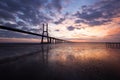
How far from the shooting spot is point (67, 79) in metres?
3.47

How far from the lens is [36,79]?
3.43 metres

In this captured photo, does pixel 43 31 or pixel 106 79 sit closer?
pixel 106 79

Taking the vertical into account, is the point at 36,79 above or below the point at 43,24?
below

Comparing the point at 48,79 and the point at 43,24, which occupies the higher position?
the point at 43,24

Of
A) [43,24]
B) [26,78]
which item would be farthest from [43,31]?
[26,78]

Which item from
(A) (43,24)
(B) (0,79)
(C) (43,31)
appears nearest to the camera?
(B) (0,79)

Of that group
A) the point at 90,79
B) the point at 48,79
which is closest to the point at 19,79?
the point at 48,79

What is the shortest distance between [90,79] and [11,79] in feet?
8.13

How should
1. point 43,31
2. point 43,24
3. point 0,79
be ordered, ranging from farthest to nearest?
point 43,24 → point 43,31 → point 0,79

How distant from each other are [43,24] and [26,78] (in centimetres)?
6061

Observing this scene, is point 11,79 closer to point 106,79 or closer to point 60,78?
point 60,78

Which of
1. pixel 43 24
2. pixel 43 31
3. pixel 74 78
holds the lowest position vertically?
pixel 74 78

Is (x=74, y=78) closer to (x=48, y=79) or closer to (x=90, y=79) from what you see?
(x=90, y=79)

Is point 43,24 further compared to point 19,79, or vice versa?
point 43,24
